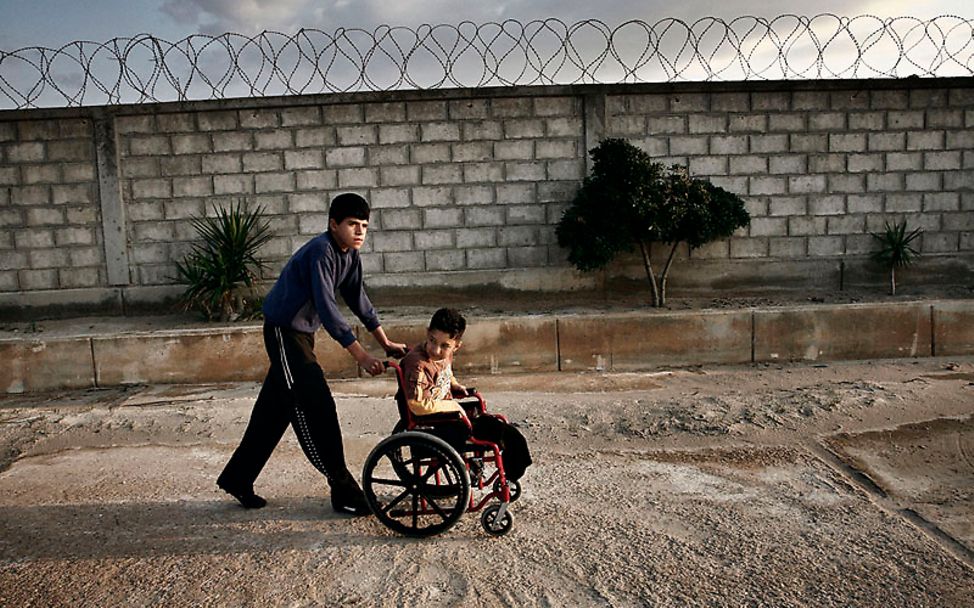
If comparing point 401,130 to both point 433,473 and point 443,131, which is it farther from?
point 433,473

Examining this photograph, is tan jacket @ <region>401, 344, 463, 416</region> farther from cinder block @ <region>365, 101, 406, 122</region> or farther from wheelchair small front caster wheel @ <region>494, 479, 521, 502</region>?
cinder block @ <region>365, 101, 406, 122</region>

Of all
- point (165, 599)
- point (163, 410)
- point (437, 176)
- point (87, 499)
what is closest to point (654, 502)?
point (165, 599)

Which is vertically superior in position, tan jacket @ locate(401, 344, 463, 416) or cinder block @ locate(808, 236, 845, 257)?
cinder block @ locate(808, 236, 845, 257)

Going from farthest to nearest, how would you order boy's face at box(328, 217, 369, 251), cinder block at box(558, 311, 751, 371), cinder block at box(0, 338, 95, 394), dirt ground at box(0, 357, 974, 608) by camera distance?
cinder block at box(558, 311, 751, 371), cinder block at box(0, 338, 95, 394), boy's face at box(328, 217, 369, 251), dirt ground at box(0, 357, 974, 608)

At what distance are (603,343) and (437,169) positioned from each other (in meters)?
2.96

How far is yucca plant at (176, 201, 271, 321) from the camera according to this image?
Answer: 8.24m

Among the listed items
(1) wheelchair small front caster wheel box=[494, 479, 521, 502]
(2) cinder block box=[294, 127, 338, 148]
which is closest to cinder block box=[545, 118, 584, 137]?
(2) cinder block box=[294, 127, 338, 148]

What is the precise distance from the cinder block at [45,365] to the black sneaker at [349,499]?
4.60 meters

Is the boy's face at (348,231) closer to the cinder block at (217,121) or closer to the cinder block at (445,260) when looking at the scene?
the cinder block at (445,260)

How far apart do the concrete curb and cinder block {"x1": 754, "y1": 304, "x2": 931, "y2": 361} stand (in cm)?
1

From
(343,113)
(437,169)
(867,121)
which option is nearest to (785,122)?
(867,121)

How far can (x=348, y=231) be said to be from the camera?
388 centimetres

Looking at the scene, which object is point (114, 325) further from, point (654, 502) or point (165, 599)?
point (654, 502)

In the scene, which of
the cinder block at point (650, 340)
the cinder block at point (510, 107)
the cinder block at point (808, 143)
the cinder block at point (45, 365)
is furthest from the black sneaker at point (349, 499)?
the cinder block at point (808, 143)
